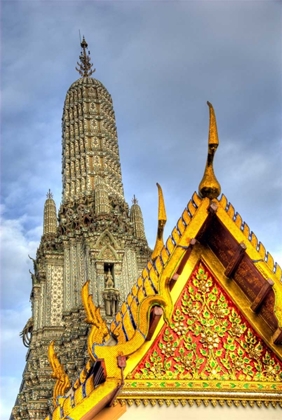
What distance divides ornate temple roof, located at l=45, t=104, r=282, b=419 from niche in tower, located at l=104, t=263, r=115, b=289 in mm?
19421

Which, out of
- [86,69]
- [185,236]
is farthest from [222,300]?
[86,69]

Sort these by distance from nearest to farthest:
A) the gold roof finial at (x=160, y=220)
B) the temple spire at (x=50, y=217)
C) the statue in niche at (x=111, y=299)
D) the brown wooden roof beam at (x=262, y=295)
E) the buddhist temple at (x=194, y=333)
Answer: the buddhist temple at (x=194, y=333), the brown wooden roof beam at (x=262, y=295), the gold roof finial at (x=160, y=220), the statue in niche at (x=111, y=299), the temple spire at (x=50, y=217)

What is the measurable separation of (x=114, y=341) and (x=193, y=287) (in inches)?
40.3

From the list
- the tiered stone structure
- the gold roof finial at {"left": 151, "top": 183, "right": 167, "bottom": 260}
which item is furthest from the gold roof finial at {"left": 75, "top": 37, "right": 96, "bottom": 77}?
the gold roof finial at {"left": 151, "top": 183, "right": 167, "bottom": 260}

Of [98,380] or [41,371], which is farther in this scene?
[41,371]

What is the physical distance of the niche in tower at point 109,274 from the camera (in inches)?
972

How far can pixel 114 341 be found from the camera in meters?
4.66

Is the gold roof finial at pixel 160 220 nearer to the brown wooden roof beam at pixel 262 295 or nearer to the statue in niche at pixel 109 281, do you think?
the brown wooden roof beam at pixel 262 295

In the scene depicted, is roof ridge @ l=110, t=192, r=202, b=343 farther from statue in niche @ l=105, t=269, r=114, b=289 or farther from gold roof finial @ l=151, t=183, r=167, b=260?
statue in niche @ l=105, t=269, r=114, b=289

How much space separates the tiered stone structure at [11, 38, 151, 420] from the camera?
75.8ft

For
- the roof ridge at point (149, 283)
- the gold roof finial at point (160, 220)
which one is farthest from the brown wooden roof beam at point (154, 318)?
the gold roof finial at point (160, 220)

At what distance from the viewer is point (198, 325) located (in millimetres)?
5113

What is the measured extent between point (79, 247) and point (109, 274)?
225cm

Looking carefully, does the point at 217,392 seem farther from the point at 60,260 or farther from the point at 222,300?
the point at 60,260
